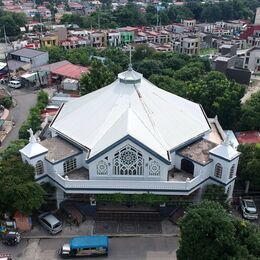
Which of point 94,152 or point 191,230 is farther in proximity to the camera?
point 94,152

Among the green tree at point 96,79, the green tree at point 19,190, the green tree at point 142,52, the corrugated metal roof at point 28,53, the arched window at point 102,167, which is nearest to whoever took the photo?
the green tree at point 19,190

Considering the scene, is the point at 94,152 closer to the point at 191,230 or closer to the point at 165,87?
the point at 191,230

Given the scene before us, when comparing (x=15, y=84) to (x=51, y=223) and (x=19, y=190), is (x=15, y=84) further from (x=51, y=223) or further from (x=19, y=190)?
(x=51, y=223)

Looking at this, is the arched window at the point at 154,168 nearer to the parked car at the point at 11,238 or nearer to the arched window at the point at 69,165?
the arched window at the point at 69,165

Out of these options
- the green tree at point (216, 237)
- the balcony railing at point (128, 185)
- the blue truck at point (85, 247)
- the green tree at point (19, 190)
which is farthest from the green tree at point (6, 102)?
the green tree at point (216, 237)

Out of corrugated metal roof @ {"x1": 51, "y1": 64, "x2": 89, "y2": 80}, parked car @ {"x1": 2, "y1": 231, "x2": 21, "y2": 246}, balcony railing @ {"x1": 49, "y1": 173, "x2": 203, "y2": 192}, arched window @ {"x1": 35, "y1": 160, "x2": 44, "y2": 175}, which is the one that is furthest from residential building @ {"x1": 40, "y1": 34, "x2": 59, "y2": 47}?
parked car @ {"x1": 2, "y1": 231, "x2": 21, "y2": 246}

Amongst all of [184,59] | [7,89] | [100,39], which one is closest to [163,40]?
[100,39]

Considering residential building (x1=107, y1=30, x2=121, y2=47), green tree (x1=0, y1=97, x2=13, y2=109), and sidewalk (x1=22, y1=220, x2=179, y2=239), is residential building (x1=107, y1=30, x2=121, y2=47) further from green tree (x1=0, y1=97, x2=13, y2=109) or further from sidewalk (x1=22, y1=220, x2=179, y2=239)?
sidewalk (x1=22, y1=220, x2=179, y2=239)
